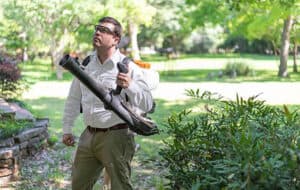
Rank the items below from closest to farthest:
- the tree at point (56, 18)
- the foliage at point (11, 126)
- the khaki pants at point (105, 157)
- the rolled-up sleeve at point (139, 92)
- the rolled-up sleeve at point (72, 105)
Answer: the rolled-up sleeve at point (139, 92), the khaki pants at point (105, 157), the rolled-up sleeve at point (72, 105), the foliage at point (11, 126), the tree at point (56, 18)

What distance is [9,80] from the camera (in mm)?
9758

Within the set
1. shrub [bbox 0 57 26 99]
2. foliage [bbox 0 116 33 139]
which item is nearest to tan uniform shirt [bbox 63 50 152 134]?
foliage [bbox 0 116 33 139]

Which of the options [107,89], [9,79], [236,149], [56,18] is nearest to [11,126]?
[9,79]

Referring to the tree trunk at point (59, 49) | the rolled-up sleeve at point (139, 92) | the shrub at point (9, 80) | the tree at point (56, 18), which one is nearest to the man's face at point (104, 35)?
the rolled-up sleeve at point (139, 92)

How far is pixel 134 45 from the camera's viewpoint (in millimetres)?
26531

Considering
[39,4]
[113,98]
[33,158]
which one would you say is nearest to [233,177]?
[113,98]

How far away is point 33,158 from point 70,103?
141 inches

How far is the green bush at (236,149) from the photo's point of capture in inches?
91.0

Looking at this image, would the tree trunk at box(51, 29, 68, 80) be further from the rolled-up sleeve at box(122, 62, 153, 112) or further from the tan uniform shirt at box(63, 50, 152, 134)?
the rolled-up sleeve at box(122, 62, 153, 112)

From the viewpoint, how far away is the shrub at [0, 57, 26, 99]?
9.56m

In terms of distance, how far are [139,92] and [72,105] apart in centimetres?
76

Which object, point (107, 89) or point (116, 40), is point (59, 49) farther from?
point (107, 89)

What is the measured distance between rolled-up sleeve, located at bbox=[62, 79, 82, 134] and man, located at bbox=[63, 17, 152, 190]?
1.5 inches

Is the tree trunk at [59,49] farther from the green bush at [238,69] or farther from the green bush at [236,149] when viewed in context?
the green bush at [236,149]
